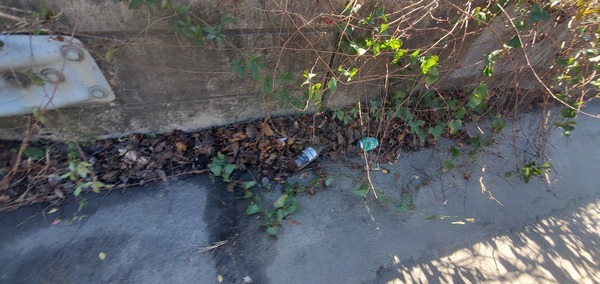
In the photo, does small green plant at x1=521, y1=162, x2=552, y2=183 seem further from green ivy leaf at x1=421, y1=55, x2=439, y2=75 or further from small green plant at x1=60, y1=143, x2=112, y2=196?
small green plant at x1=60, y1=143, x2=112, y2=196

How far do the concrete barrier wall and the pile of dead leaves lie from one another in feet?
0.32

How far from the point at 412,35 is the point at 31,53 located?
92.8 inches

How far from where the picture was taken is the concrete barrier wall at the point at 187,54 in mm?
1796

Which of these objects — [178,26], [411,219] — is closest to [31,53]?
[178,26]

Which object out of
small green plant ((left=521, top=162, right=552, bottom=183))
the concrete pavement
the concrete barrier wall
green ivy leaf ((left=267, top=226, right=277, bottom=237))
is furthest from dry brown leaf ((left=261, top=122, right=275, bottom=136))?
small green plant ((left=521, top=162, right=552, bottom=183))

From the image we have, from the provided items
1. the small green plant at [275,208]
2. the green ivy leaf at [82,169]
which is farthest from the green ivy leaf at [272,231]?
the green ivy leaf at [82,169]

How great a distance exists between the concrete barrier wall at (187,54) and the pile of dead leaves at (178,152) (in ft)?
0.32

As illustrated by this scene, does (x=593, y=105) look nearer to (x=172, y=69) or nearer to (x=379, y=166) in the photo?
(x=379, y=166)

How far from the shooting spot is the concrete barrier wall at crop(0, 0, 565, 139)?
180 centimetres

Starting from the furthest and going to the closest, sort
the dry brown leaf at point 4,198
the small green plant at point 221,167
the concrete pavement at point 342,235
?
the small green plant at point 221,167 < the dry brown leaf at point 4,198 < the concrete pavement at point 342,235

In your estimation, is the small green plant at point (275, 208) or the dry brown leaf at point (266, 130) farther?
the dry brown leaf at point (266, 130)

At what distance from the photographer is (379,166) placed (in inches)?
102

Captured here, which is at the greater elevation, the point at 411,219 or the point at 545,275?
the point at 411,219

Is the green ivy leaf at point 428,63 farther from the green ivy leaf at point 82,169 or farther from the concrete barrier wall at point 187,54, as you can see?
the green ivy leaf at point 82,169
